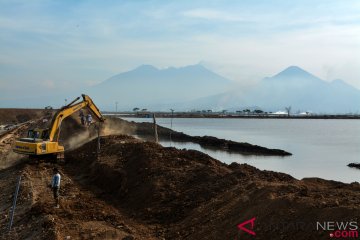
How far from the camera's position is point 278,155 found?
4819 centimetres

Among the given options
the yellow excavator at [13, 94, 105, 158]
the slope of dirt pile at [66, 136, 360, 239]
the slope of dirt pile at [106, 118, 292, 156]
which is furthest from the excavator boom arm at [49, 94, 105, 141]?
the slope of dirt pile at [106, 118, 292, 156]

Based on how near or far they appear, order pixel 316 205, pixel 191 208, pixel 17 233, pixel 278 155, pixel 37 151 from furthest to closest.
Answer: pixel 278 155 < pixel 37 151 < pixel 191 208 < pixel 17 233 < pixel 316 205

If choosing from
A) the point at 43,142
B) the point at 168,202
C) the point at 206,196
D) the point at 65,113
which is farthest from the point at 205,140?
the point at 206,196

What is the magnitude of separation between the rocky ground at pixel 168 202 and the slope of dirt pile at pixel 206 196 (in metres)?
0.02

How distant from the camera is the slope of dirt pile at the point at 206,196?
957 centimetres

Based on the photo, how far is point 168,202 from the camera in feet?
48.1

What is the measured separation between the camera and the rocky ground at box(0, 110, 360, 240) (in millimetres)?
9844

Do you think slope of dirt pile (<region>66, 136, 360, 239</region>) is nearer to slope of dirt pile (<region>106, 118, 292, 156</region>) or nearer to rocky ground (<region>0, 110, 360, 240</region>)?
rocky ground (<region>0, 110, 360, 240</region>)

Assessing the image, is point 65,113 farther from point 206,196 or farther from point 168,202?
point 206,196

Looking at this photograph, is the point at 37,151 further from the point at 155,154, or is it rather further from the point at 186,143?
the point at 186,143

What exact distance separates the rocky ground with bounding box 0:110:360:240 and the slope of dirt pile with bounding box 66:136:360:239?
2 cm

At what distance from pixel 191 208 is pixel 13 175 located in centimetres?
1150

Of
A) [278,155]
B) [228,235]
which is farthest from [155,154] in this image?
[278,155]

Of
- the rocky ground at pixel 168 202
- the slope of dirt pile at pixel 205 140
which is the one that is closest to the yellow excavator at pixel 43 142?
the rocky ground at pixel 168 202
